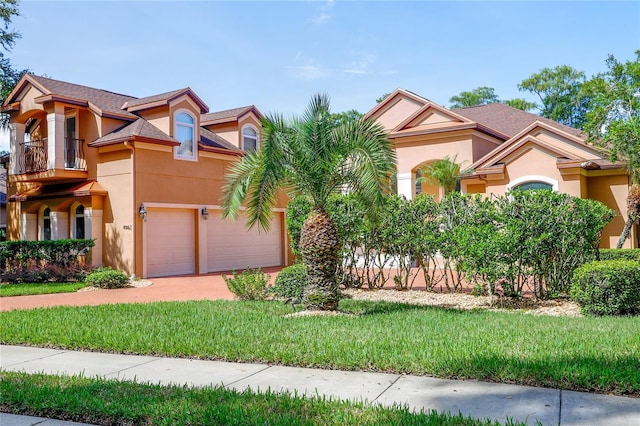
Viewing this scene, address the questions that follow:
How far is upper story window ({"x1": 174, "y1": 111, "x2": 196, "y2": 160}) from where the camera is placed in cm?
2011

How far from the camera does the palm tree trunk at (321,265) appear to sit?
9836mm

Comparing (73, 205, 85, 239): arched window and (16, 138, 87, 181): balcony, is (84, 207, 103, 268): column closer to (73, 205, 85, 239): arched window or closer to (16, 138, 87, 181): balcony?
(73, 205, 85, 239): arched window

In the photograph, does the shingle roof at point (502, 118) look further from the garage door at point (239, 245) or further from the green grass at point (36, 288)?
the green grass at point (36, 288)

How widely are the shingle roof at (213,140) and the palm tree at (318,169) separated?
12.2 meters

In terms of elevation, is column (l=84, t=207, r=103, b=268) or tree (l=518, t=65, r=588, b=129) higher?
tree (l=518, t=65, r=588, b=129)

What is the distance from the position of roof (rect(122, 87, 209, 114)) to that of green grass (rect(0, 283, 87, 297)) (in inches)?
283

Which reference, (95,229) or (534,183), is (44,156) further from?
(534,183)

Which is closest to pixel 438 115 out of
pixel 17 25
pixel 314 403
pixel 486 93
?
pixel 314 403

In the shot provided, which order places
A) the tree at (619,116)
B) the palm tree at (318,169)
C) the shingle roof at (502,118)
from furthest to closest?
the shingle roof at (502,118) → the tree at (619,116) → the palm tree at (318,169)

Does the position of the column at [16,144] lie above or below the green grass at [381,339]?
above

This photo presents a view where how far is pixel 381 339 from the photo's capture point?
702cm

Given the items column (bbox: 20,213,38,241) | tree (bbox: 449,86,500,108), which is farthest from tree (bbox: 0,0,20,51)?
tree (bbox: 449,86,500,108)

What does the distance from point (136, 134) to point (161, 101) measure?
6.88 ft

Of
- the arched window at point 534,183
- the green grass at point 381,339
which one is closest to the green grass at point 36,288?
the green grass at point 381,339
